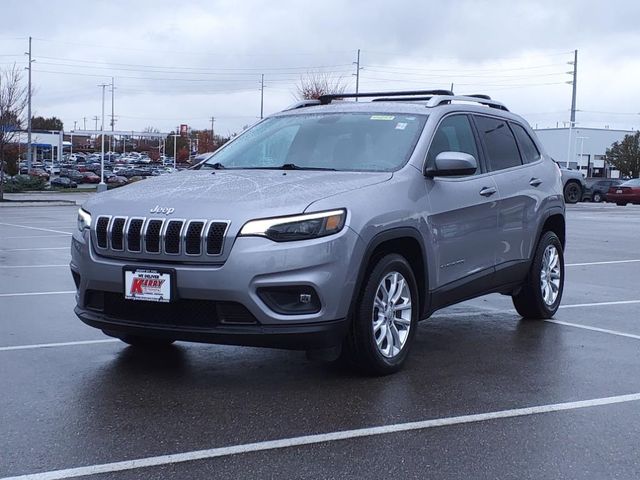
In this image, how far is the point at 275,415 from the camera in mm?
5000

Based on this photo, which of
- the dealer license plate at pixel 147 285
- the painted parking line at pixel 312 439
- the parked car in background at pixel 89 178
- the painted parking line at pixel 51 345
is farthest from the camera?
the parked car in background at pixel 89 178

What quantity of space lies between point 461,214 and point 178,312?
7.85ft

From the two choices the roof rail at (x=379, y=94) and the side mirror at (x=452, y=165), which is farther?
the roof rail at (x=379, y=94)

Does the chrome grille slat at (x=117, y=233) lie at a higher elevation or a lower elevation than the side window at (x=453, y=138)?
lower

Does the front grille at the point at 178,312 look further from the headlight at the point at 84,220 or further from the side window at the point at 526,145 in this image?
the side window at the point at 526,145

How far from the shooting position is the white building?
75688 mm

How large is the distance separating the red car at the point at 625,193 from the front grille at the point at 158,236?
3871 centimetres

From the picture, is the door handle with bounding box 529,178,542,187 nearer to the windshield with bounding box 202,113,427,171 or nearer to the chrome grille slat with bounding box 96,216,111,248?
the windshield with bounding box 202,113,427,171

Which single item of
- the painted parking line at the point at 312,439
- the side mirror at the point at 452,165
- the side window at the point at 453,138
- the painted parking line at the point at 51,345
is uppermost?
the side window at the point at 453,138

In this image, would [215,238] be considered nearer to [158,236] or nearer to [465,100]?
[158,236]

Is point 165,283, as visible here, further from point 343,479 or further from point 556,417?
point 556,417

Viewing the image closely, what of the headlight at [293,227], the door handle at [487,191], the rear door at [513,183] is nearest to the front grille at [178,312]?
the headlight at [293,227]

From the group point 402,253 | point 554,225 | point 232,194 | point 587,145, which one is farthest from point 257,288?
point 587,145

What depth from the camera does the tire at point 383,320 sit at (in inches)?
221
